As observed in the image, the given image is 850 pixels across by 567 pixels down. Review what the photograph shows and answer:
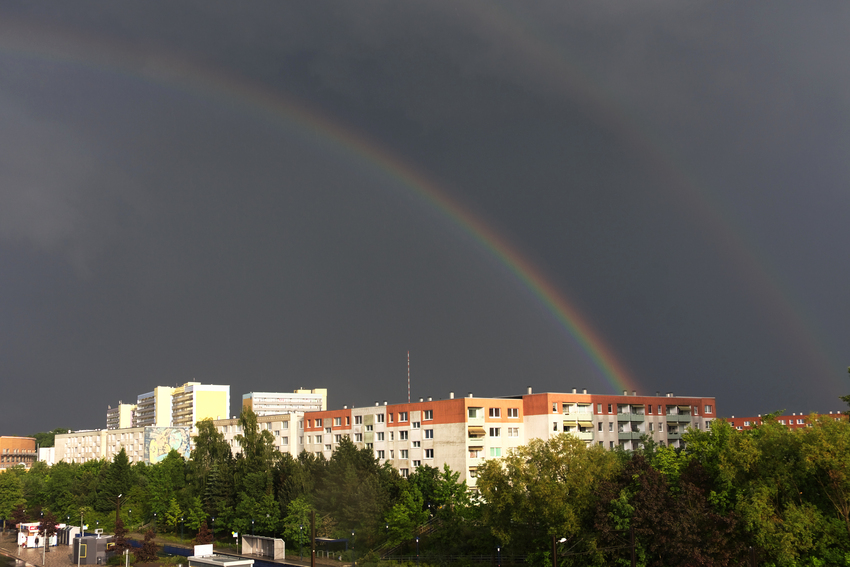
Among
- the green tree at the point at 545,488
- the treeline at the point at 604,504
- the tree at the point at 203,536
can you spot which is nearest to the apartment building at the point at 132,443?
the tree at the point at 203,536

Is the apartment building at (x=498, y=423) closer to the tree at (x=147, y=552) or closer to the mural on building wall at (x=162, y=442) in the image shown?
the tree at (x=147, y=552)

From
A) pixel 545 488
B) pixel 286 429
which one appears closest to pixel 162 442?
pixel 286 429

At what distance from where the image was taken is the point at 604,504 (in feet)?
162

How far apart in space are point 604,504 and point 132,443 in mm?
123769

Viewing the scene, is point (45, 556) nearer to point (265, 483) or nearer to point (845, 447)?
point (265, 483)

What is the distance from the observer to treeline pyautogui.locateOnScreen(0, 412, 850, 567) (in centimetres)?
4500

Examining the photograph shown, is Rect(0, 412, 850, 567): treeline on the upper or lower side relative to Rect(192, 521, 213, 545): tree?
upper

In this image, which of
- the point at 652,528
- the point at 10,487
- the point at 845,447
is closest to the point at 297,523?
the point at 652,528

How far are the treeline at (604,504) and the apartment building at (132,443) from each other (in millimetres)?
68138

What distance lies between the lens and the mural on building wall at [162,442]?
463 feet

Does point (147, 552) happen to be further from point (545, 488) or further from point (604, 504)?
point (604, 504)

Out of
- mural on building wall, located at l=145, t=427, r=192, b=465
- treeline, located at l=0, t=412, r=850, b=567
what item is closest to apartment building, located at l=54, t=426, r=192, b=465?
mural on building wall, located at l=145, t=427, r=192, b=465

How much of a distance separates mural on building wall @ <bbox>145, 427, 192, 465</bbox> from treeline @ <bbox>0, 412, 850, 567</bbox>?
67655 mm

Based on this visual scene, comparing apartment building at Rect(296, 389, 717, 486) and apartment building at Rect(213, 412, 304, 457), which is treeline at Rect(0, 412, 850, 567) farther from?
apartment building at Rect(213, 412, 304, 457)
